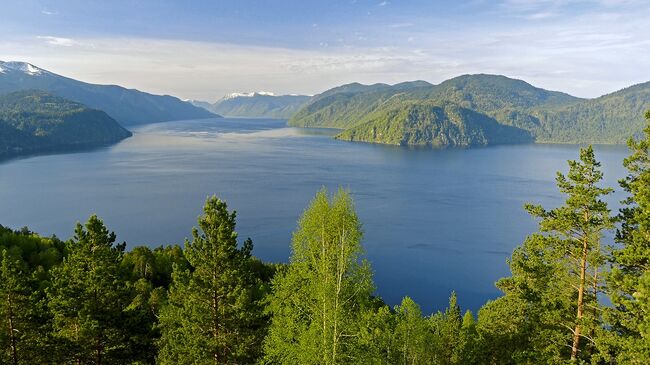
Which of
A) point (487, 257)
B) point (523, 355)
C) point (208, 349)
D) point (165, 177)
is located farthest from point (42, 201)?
point (523, 355)

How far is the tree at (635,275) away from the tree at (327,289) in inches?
342

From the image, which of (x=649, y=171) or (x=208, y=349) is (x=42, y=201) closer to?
(x=208, y=349)

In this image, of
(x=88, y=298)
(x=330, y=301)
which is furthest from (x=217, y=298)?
(x=330, y=301)

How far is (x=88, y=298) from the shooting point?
77.0 ft

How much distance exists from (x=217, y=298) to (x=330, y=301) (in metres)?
9.09

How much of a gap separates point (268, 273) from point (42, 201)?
357ft

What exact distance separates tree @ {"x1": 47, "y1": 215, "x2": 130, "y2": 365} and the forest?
0.07 meters

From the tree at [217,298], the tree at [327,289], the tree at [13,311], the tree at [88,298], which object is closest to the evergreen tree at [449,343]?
the tree at [217,298]

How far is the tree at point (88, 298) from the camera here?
23.1 metres

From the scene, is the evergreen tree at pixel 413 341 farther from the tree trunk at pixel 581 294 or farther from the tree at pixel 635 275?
the tree at pixel 635 275

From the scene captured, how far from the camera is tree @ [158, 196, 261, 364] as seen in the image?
22375 millimetres

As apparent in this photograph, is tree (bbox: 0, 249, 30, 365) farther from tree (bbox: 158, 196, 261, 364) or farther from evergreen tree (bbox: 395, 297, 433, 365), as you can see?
evergreen tree (bbox: 395, 297, 433, 365)

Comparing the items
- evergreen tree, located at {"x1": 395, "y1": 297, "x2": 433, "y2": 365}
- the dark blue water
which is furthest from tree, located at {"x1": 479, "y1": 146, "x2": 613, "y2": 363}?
the dark blue water

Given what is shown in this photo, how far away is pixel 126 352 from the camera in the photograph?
2497 cm
